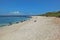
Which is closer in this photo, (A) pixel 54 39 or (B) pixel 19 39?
(A) pixel 54 39

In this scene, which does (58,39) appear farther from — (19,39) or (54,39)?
(19,39)

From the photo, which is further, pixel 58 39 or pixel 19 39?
pixel 19 39

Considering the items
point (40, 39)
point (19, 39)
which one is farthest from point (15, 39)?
point (40, 39)

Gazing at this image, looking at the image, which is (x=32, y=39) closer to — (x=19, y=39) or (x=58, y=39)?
(x=19, y=39)

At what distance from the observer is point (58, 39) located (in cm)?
1161

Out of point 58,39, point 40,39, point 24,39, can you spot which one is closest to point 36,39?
point 40,39

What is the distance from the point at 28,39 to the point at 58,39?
105 inches

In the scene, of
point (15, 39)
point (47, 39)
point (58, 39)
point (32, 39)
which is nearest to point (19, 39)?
point (15, 39)

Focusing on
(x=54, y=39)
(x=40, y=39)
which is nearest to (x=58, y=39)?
(x=54, y=39)

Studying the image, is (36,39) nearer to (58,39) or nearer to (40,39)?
(40,39)

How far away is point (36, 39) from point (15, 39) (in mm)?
2047

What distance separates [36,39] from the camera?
12.0m

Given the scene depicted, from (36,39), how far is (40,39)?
36 centimetres

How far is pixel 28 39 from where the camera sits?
12.2 meters
